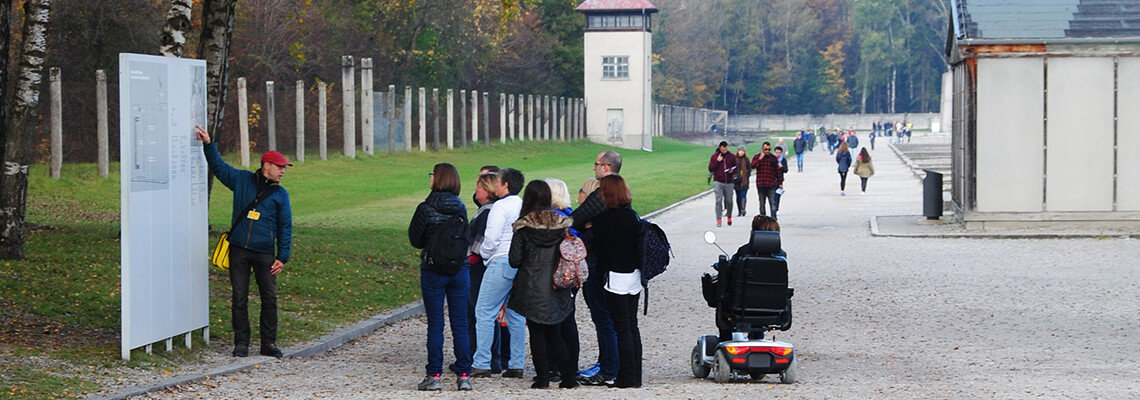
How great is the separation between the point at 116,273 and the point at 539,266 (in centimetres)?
614

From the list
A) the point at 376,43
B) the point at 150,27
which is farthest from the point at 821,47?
the point at 150,27

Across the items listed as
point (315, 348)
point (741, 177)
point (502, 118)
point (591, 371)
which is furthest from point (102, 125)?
point (502, 118)

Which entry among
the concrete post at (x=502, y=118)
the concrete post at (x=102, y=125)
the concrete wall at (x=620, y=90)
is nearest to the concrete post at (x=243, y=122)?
the concrete post at (x=102, y=125)

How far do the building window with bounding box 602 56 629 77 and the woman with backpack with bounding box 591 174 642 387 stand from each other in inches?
2849

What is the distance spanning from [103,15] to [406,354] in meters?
26.7

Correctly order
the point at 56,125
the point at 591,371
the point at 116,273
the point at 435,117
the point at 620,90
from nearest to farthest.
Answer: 1. the point at 591,371
2. the point at 116,273
3. the point at 56,125
4. the point at 435,117
5. the point at 620,90

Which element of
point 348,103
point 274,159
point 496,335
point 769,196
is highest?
point 348,103

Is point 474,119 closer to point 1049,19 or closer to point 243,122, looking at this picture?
point 243,122

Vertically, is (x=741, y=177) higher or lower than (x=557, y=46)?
lower

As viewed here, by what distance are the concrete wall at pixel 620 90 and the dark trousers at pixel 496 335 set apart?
68967 millimetres

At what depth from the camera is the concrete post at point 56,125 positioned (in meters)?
28.9

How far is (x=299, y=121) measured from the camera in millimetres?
40000

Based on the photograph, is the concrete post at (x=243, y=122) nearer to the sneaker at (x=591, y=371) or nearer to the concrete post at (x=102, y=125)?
the concrete post at (x=102, y=125)

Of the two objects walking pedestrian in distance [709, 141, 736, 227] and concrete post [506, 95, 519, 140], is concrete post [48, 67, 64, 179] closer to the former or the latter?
walking pedestrian in distance [709, 141, 736, 227]
